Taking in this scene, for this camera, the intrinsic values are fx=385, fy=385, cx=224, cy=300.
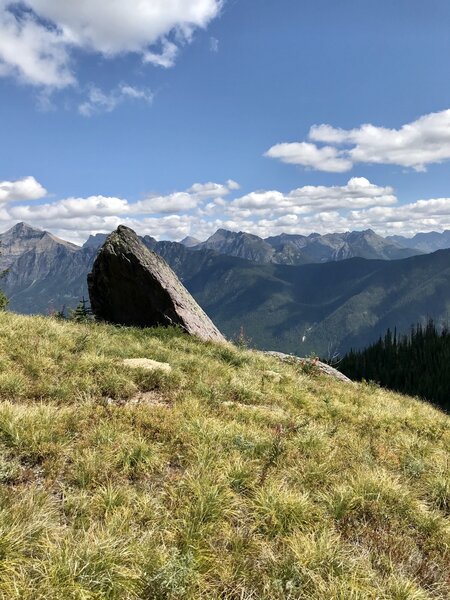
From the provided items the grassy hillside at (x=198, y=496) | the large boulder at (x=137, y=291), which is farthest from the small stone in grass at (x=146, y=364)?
the large boulder at (x=137, y=291)

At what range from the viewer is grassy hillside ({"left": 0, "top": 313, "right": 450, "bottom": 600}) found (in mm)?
4531

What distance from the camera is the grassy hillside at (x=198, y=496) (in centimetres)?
453

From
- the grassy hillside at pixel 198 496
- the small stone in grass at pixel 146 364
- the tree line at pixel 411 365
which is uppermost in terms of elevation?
the small stone in grass at pixel 146 364

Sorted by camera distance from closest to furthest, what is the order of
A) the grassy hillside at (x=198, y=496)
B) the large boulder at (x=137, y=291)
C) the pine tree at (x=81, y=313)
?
the grassy hillside at (x=198, y=496), the pine tree at (x=81, y=313), the large boulder at (x=137, y=291)

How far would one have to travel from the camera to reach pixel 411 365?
136 meters

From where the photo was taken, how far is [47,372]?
10.9 meters

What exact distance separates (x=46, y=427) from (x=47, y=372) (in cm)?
378

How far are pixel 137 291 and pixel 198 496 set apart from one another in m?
18.6

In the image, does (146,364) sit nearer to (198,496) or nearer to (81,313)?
(198,496)

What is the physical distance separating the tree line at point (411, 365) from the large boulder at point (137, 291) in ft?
334

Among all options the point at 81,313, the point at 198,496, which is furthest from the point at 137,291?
the point at 198,496

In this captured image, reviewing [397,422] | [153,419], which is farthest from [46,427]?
[397,422]

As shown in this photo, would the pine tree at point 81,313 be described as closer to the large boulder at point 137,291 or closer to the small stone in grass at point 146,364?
the large boulder at point 137,291

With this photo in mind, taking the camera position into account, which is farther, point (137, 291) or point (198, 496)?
point (137, 291)
